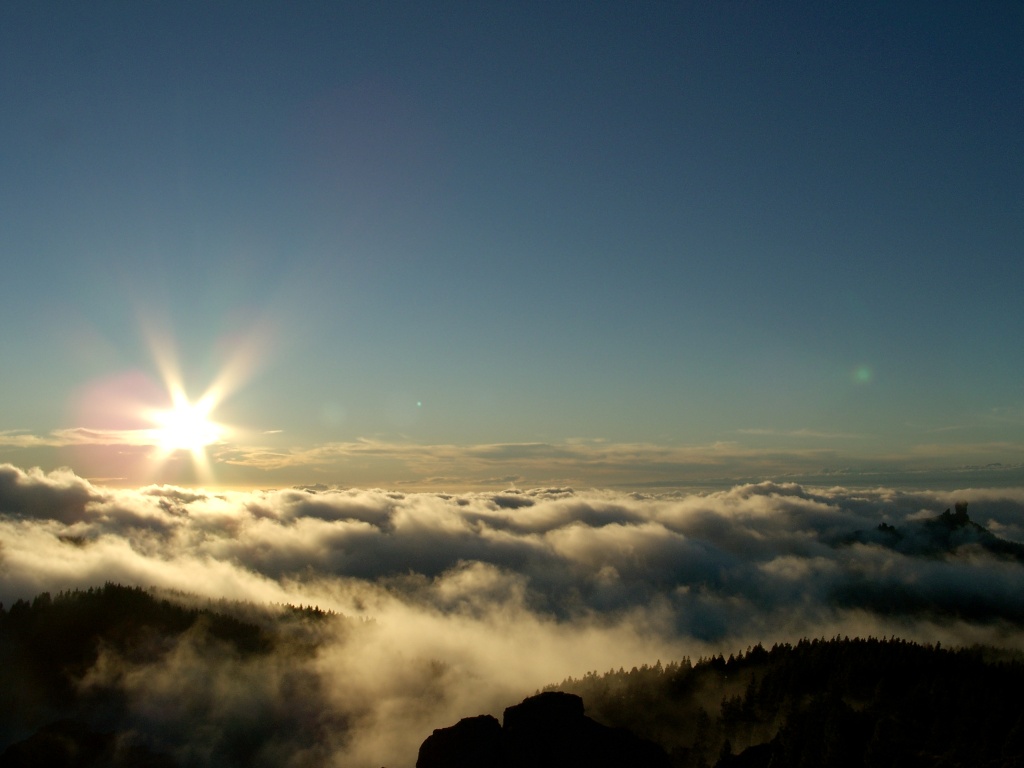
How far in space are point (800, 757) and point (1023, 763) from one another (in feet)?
177

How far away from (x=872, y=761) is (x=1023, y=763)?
3436 cm

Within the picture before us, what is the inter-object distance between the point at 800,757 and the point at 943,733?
46.4 meters

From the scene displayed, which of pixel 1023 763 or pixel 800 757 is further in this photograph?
pixel 800 757

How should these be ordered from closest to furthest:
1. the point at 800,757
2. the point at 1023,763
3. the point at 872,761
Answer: the point at 1023,763
the point at 872,761
the point at 800,757

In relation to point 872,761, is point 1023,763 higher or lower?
higher

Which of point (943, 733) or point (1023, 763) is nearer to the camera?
point (1023, 763)

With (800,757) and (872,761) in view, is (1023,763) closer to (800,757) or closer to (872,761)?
(872,761)

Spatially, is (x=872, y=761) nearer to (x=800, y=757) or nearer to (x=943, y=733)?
(x=800, y=757)

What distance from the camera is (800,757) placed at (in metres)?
189

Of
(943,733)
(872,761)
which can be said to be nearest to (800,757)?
(872,761)

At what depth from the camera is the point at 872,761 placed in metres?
176

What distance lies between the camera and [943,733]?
196125 millimetres

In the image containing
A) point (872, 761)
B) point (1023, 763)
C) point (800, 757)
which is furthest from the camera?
point (800, 757)

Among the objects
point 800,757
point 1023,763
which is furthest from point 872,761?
point 1023,763
